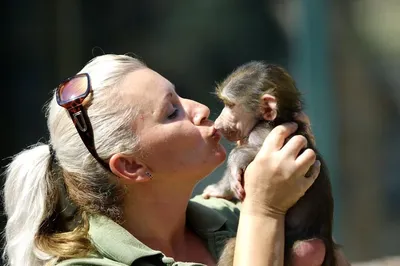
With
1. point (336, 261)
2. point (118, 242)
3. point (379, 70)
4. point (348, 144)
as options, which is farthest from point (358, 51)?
point (118, 242)

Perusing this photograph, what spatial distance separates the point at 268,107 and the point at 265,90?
7cm

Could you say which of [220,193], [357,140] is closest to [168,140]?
[220,193]

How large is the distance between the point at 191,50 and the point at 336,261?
340cm

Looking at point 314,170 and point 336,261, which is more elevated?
point 314,170

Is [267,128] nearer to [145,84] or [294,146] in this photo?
[294,146]

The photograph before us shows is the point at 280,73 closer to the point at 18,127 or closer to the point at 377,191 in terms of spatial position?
the point at 377,191

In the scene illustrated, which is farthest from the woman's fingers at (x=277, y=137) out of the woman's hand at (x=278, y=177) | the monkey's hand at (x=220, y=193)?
the monkey's hand at (x=220, y=193)

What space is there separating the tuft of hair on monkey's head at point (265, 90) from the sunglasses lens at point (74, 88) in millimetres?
577

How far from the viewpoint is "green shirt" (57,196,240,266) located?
2.74 m

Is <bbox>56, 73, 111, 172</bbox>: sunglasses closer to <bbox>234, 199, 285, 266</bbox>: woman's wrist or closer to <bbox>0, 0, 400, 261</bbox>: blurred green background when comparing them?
<bbox>234, 199, 285, 266</bbox>: woman's wrist

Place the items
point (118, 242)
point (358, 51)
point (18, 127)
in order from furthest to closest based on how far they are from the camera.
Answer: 1. point (18, 127)
2. point (358, 51)
3. point (118, 242)

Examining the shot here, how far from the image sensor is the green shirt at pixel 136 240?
9.00 ft

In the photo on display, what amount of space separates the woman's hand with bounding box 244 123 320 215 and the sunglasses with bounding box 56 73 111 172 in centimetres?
49

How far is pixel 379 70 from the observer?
603 cm
